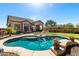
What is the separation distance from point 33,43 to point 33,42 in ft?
0.08

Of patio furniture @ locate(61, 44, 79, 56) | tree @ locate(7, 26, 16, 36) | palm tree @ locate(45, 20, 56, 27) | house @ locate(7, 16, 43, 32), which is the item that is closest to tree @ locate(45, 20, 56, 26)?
palm tree @ locate(45, 20, 56, 27)

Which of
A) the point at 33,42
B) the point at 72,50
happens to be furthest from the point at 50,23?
the point at 72,50

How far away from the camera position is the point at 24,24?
167 inches

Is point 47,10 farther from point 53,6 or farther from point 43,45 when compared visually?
point 43,45

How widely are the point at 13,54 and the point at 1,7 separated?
1.08 metres

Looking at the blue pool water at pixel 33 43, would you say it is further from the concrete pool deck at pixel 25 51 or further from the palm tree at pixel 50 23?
the palm tree at pixel 50 23

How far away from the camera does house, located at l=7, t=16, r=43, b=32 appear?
13.6 feet

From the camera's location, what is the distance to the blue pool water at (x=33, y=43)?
13.6 feet

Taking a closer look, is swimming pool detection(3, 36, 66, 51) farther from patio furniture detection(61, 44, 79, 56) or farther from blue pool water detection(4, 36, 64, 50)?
patio furniture detection(61, 44, 79, 56)

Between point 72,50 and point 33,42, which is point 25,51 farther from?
point 72,50

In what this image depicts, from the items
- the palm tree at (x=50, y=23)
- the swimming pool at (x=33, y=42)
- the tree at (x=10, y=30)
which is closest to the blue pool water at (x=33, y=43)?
the swimming pool at (x=33, y=42)

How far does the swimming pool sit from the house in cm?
20

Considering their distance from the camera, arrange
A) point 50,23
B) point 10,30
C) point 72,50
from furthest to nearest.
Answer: point 10,30, point 50,23, point 72,50

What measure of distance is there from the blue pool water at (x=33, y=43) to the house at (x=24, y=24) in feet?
0.68
